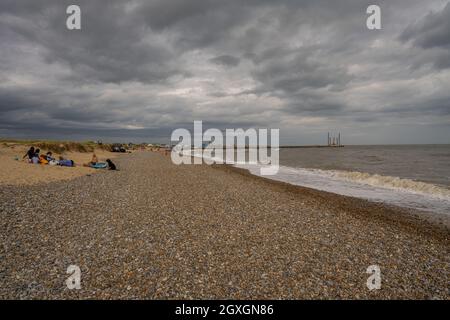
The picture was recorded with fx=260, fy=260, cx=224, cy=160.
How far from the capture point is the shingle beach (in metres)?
5.69

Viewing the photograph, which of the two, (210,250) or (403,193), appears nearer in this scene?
(210,250)

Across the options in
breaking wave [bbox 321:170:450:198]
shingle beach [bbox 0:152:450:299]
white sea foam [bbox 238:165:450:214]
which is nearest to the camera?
shingle beach [bbox 0:152:450:299]

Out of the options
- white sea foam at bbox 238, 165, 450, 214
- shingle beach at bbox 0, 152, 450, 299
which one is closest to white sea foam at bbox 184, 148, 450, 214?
white sea foam at bbox 238, 165, 450, 214

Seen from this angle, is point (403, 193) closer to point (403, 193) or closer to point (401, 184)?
point (403, 193)

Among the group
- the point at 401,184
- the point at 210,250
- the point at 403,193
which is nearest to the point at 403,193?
the point at 403,193

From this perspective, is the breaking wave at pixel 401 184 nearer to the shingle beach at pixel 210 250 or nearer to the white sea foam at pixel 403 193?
the white sea foam at pixel 403 193

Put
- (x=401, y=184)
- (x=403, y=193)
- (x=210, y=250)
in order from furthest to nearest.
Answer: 1. (x=401, y=184)
2. (x=403, y=193)
3. (x=210, y=250)

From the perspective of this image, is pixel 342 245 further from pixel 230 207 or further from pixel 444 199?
pixel 444 199

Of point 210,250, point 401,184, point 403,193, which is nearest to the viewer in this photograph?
point 210,250

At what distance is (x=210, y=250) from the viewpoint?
25.0ft

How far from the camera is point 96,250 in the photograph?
24.3 ft

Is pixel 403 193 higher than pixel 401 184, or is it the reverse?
pixel 401 184

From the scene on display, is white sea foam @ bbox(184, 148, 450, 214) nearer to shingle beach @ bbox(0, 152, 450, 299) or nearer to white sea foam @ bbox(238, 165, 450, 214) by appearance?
white sea foam @ bbox(238, 165, 450, 214)
